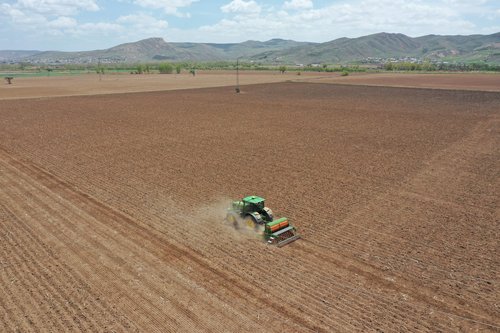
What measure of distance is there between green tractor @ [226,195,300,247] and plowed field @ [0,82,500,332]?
550mm

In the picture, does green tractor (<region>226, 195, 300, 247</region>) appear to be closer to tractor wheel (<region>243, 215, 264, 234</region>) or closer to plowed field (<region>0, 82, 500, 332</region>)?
tractor wheel (<region>243, 215, 264, 234</region>)

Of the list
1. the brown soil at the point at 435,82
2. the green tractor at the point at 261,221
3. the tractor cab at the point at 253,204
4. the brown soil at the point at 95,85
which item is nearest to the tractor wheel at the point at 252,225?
the green tractor at the point at 261,221

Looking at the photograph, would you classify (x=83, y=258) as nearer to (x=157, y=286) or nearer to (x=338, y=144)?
(x=157, y=286)

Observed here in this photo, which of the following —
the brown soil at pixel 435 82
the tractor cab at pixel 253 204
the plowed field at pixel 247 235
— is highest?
the brown soil at pixel 435 82

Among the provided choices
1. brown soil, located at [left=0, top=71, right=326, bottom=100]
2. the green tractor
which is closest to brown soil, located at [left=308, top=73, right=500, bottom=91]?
brown soil, located at [left=0, top=71, right=326, bottom=100]

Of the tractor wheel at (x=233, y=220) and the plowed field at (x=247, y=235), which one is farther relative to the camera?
the tractor wheel at (x=233, y=220)

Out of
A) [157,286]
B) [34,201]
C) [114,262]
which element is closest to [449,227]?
[157,286]

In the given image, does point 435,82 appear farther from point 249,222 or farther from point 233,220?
point 249,222

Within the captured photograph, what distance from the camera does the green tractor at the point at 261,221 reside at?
16438 mm

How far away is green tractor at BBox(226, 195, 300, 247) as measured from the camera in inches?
647

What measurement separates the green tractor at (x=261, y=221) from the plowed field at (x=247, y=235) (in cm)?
55

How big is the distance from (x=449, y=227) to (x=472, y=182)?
8.22 meters

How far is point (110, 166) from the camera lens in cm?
2773

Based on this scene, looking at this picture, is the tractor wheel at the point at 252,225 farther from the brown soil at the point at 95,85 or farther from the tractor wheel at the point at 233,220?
the brown soil at the point at 95,85
